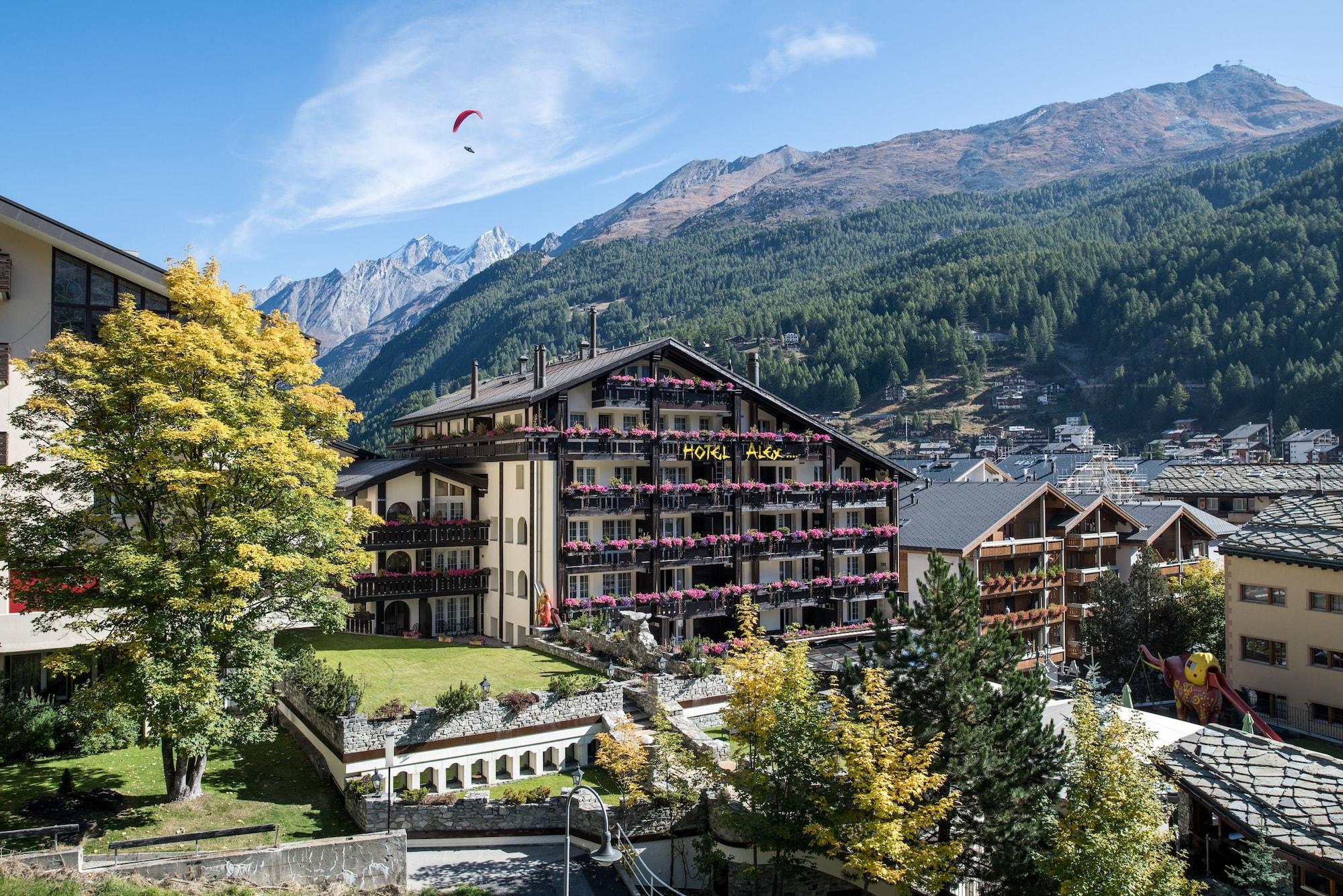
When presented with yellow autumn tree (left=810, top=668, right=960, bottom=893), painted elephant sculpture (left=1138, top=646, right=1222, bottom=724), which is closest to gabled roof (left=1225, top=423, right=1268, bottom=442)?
painted elephant sculpture (left=1138, top=646, right=1222, bottom=724)

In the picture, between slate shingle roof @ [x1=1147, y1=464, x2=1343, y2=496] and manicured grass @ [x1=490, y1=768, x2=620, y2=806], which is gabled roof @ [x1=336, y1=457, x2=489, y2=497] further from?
slate shingle roof @ [x1=1147, y1=464, x2=1343, y2=496]

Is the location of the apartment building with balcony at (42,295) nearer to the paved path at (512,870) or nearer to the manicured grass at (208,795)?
the manicured grass at (208,795)

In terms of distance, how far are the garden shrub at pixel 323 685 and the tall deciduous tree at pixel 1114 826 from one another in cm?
2007

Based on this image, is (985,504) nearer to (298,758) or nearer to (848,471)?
(848,471)

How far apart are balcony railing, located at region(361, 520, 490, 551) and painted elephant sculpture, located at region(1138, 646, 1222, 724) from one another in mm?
31385

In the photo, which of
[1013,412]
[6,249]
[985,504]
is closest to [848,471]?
[985,504]

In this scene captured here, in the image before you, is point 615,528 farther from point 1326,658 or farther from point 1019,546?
point 1326,658

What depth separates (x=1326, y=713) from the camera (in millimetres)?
35812

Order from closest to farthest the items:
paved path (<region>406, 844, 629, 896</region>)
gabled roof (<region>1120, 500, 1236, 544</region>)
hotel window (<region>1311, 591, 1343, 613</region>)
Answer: paved path (<region>406, 844, 629, 896</region>) → hotel window (<region>1311, 591, 1343, 613</region>) → gabled roof (<region>1120, 500, 1236, 544</region>)

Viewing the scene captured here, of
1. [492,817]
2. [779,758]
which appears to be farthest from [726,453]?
[779,758]

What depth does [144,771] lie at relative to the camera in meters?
28.0

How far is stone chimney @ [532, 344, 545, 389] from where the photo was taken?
1861 inches

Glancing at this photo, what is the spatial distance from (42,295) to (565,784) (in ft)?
79.1

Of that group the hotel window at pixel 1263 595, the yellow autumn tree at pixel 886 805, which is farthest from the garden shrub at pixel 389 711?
the hotel window at pixel 1263 595
